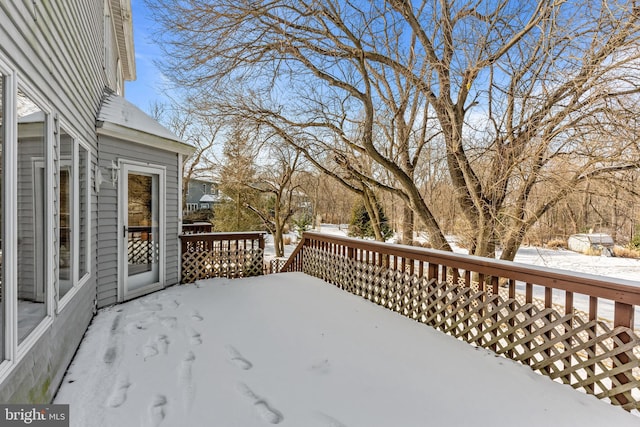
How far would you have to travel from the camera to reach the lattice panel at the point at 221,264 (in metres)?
5.71

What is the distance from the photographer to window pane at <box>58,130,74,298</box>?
262 centimetres

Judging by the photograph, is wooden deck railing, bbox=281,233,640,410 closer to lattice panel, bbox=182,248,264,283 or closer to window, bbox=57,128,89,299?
lattice panel, bbox=182,248,264,283

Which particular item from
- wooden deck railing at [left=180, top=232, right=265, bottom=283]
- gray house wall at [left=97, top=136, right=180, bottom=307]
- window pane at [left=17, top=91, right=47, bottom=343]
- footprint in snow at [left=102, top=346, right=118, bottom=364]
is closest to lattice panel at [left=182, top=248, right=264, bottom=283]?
wooden deck railing at [left=180, top=232, right=265, bottom=283]

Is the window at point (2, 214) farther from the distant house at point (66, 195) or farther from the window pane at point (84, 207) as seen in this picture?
the window pane at point (84, 207)

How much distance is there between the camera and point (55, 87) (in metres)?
2.36

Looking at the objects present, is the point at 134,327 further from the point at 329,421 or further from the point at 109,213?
the point at 329,421

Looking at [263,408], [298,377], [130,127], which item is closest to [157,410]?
[263,408]

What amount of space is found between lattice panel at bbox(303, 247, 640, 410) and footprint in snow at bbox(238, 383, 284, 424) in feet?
7.10

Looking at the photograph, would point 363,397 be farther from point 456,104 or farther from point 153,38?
point 153,38

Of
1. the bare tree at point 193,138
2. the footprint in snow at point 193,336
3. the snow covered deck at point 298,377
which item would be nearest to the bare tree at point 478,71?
the snow covered deck at point 298,377

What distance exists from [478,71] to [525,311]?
16.9ft

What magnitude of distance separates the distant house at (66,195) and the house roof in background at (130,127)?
0.06 feet

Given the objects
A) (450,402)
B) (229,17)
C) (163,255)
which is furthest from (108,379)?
(229,17)

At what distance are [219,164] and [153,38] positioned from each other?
33.2ft
